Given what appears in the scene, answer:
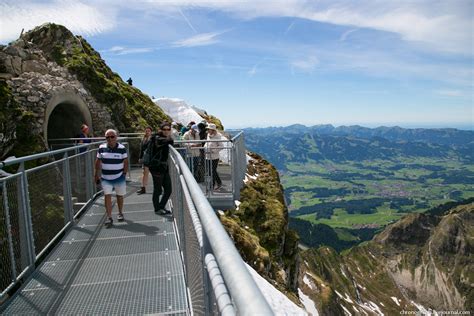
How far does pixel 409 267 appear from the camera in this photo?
171375 mm

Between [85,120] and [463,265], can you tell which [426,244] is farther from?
[85,120]

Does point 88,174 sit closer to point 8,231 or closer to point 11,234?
point 11,234

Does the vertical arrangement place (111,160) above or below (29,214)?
above

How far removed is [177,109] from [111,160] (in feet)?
89.6

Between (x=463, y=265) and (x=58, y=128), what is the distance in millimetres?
185172

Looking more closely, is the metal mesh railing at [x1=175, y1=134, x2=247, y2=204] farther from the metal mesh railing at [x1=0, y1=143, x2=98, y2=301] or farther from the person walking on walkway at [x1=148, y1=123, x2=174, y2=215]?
the metal mesh railing at [x1=0, y1=143, x2=98, y2=301]

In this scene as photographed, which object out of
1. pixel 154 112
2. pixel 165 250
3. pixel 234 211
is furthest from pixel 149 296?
pixel 154 112

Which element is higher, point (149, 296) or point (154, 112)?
point (154, 112)

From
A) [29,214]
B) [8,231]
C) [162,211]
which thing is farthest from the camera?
[162,211]

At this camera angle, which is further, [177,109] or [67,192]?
[177,109]

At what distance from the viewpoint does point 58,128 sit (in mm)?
20828

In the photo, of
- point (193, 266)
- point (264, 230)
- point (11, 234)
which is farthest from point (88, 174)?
point (193, 266)

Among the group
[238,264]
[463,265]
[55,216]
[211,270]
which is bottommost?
[463,265]

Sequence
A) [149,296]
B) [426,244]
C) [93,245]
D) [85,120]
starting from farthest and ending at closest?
[426,244], [85,120], [93,245], [149,296]
